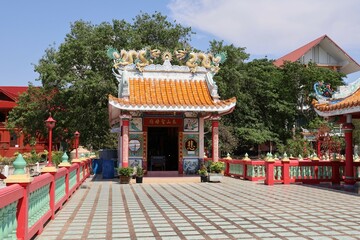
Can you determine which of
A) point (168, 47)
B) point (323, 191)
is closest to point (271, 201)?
point (323, 191)

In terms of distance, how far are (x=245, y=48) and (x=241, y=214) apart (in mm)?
29331

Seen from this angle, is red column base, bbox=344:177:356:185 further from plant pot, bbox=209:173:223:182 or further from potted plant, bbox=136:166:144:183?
potted plant, bbox=136:166:144:183

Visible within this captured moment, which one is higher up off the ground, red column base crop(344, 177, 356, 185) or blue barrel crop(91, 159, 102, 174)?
blue barrel crop(91, 159, 102, 174)

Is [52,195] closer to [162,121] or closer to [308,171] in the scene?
[162,121]

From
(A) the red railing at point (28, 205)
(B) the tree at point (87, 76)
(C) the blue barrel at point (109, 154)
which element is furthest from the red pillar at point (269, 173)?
(B) the tree at point (87, 76)

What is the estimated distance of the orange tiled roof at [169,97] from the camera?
16609mm

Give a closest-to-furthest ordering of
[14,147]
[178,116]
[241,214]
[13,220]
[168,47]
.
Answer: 1. [13,220]
2. [241,214]
3. [178,116]
4. [168,47]
5. [14,147]

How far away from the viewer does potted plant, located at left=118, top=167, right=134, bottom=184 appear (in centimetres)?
1630

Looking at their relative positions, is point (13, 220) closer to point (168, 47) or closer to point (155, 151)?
point (155, 151)

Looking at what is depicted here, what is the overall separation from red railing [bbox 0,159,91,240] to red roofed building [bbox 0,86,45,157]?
115 feet

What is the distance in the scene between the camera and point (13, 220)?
5086 millimetres

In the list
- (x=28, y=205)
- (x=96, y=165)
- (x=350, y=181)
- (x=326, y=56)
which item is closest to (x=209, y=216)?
(x=28, y=205)

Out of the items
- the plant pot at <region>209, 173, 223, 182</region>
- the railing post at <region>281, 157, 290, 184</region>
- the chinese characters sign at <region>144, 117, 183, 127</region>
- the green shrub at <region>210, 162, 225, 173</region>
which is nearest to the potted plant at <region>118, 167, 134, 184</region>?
the chinese characters sign at <region>144, 117, 183, 127</region>

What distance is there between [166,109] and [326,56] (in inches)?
1335
